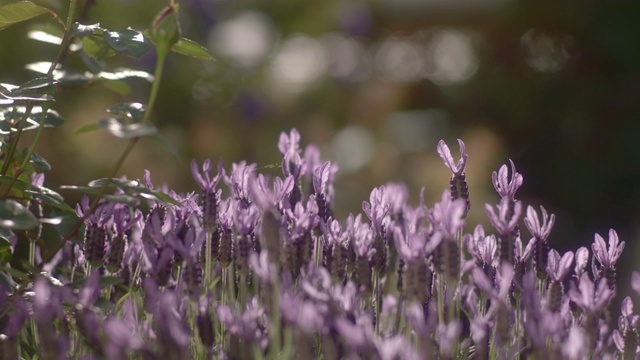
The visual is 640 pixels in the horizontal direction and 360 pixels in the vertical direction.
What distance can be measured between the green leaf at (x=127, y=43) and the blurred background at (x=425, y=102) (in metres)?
4.02

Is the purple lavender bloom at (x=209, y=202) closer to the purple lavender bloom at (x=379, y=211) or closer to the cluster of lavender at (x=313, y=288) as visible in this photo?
the cluster of lavender at (x=313, y=288)

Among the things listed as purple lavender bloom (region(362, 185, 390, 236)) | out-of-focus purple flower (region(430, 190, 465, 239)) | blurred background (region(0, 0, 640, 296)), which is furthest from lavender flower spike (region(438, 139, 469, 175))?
blurred background (region(0, 0, 640, 296))

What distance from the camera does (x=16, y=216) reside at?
136 cm

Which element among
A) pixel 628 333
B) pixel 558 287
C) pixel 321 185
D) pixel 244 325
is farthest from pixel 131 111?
pixel 628 333

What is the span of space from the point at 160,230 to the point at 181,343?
40cm

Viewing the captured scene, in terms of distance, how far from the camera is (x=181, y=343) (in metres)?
1.10

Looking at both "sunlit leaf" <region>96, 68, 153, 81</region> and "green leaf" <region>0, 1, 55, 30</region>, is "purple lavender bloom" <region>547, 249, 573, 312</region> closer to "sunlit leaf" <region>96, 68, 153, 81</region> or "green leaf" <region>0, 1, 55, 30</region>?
"sunlit leaf" <region>96, 68, 153, 81</region>

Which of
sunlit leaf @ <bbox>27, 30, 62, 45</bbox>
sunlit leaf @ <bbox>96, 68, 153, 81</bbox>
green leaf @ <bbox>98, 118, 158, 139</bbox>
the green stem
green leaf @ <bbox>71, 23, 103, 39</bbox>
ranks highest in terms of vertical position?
sunlit leaf @ <bbox>27, 30, 62, 45</bbox>

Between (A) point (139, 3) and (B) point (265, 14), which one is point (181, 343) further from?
(B) point (265, 14)

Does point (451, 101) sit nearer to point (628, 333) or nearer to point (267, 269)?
point (628, 333)

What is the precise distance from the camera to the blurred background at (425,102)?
6.05 metres

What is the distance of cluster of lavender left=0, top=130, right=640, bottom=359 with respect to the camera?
3.88 feet

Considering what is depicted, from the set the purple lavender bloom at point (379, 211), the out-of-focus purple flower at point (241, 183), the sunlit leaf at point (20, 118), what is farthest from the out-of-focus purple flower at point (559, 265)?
the sunlit leaf at point (20, 118)

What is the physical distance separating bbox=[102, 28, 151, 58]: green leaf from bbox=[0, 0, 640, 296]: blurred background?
4.02 metres
